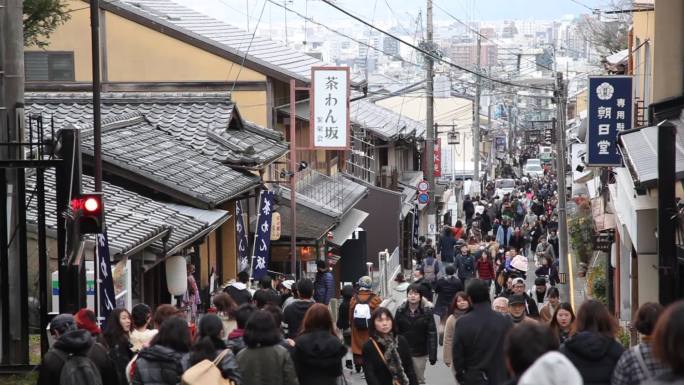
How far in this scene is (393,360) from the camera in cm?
1124

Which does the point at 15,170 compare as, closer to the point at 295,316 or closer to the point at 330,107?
the point at 295,316

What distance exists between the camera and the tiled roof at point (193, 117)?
22.3 m

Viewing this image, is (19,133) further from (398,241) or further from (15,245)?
(398,241)

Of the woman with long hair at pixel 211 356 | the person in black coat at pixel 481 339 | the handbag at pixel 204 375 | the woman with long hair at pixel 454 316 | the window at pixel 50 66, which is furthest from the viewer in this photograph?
the window at pixel 50 66

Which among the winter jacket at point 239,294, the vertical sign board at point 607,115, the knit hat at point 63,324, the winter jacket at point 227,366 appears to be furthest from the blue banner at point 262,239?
the winter jacket at point 227,366

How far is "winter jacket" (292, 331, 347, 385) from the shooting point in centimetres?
956

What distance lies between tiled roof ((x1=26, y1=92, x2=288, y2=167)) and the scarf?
1111 cm

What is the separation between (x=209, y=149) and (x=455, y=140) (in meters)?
37.1

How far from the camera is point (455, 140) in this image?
5853 cm

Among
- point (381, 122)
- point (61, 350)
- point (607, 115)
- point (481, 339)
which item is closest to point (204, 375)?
point (61, 350)

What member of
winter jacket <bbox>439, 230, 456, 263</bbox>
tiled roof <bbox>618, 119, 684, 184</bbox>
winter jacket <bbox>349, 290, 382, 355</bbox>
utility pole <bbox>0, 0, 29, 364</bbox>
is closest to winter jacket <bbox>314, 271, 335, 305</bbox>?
winter jacket <bbox>349, 290, 382, 355</bbox>

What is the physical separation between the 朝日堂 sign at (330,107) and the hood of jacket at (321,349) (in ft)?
57.8

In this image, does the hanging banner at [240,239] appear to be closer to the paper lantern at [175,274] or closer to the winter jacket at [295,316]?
the paper lantern at [175,274]

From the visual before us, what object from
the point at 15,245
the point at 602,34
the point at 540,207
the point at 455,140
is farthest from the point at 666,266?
the point at 455,140
